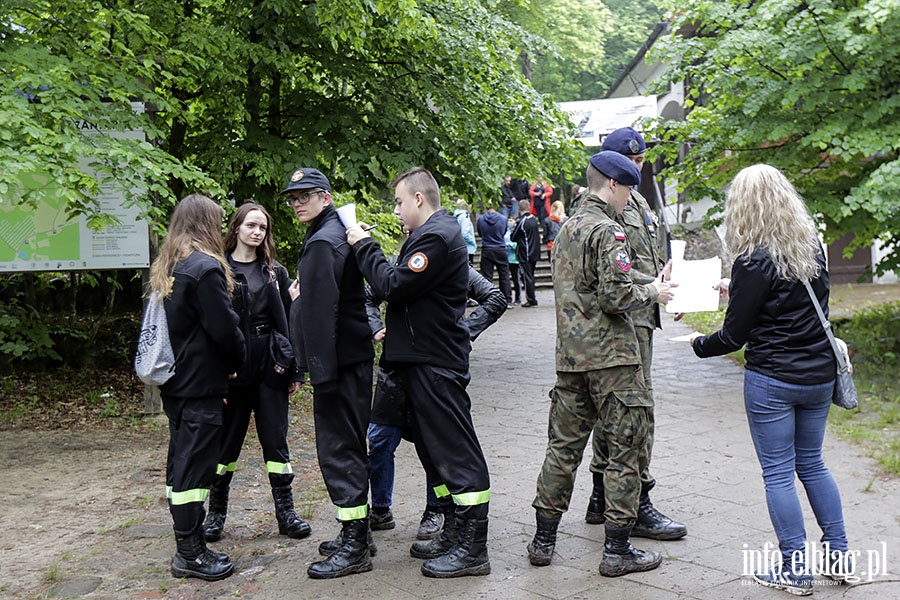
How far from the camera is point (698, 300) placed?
4.65m

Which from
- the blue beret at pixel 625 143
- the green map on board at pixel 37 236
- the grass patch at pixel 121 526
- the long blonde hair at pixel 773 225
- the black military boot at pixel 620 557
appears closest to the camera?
the long blonde hair at pixel 773 225

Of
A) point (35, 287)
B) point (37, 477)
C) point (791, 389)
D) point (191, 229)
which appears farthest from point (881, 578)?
point (35, 287)

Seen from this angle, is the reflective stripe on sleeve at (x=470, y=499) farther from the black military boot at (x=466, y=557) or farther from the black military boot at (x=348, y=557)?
the black military boot at (x=348, y=557)

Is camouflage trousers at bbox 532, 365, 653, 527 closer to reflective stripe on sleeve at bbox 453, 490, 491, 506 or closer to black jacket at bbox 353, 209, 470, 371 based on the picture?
reflective stripe on sleeve at bbox 453, 490, 491, 506

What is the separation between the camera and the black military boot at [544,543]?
4.90 metres

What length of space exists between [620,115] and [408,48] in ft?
51.6

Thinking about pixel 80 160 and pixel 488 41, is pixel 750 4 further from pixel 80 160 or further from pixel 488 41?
pixel 80 160

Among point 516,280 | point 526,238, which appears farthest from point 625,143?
point 516,280

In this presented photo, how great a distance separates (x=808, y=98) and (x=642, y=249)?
5077 millimetres

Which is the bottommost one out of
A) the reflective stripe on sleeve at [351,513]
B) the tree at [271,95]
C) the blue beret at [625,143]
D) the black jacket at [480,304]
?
the reflective stripe on sleeve at [351,513]

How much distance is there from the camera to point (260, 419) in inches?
217

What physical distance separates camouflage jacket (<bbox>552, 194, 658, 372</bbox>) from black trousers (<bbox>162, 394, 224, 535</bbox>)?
1.89 m

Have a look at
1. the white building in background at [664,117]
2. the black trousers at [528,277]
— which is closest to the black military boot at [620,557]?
the white building in background at [664,117]

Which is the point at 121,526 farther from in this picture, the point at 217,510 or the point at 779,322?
the point at 779,322
